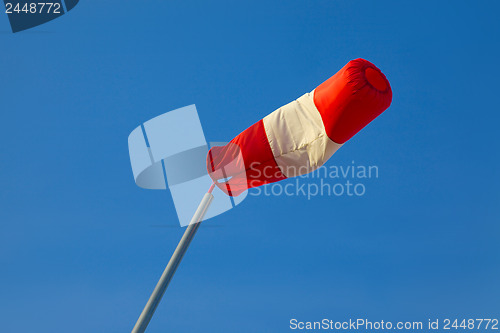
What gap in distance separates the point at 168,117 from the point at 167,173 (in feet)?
2.30

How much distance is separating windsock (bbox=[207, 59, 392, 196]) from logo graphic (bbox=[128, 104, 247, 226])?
→ 8.8 inches

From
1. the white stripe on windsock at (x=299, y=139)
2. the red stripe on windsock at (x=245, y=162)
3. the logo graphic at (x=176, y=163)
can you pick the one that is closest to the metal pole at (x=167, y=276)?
the logo graphic at (x=176, y=163)

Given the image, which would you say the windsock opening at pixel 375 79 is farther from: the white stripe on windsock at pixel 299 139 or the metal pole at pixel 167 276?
the metal pole at pixel 167 276

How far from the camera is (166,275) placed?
609 cm

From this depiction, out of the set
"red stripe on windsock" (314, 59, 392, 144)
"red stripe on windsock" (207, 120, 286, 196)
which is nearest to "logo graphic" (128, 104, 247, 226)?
"red stripe on windsock" (207, 120, 286, 196)

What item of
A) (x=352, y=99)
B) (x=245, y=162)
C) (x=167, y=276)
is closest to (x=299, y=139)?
(x=245, y=162)

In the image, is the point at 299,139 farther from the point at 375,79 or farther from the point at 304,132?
the point at 375,79

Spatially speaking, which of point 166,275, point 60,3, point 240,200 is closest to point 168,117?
point 240,200

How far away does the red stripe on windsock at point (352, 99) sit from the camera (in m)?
5.77

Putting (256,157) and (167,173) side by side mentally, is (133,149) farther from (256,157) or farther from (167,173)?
Result: (256,157)

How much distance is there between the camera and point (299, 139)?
619 centimetres

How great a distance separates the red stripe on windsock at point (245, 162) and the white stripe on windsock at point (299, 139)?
3.3 inches

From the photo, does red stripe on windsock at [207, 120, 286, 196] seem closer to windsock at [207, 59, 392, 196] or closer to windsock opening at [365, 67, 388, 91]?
windsock at [207, 59, 392, 196]

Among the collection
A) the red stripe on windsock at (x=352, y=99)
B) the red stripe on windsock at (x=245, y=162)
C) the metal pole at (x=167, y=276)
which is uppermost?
the red stripe on windsock at (x=352, y=99)
